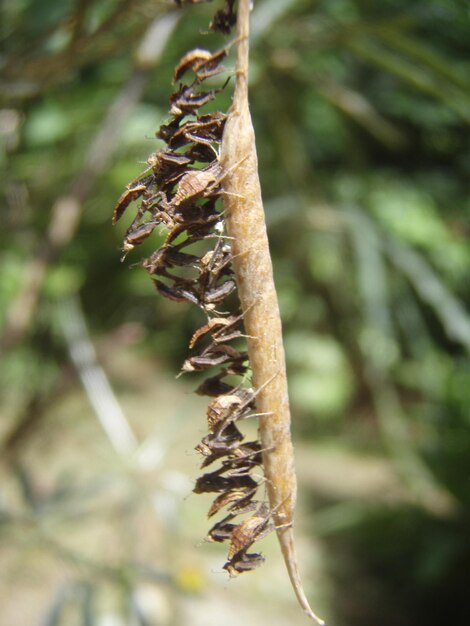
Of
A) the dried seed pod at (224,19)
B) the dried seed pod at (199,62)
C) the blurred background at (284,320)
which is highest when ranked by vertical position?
the dried seed pod at (224,19)

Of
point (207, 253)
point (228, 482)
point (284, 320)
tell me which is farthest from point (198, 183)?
point (284, 320)

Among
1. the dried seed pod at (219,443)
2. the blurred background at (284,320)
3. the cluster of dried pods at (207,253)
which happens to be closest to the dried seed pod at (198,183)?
the cluster of dried pods at (207,253)

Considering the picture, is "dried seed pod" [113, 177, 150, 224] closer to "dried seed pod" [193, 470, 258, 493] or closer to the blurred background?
"dried seed pod" [193, 470, 258, 493]

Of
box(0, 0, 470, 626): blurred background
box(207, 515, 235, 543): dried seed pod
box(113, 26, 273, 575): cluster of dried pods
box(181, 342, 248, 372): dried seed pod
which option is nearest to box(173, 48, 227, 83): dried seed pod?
box(113, 26, 273, 575): cluster of dried pods

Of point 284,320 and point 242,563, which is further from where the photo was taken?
point 284,320

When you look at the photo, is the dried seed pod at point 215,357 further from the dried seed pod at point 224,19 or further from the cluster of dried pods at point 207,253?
the dried seed pod at point 224,19

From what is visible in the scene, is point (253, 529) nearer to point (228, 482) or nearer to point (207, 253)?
point (228, 482)

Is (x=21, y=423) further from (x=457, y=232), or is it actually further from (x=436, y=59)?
(x=457, y=232)
